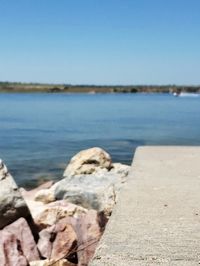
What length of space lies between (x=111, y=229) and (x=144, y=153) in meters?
4.92

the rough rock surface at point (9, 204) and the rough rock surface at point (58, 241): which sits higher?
the rough rock surface at point (9, 204)

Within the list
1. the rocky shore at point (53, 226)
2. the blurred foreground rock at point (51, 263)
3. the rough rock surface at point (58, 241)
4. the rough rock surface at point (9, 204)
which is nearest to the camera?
the blurred foreground rock at point (51, 263)

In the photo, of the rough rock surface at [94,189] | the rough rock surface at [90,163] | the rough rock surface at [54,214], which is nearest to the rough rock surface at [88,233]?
the rough rock surface at [54,214]

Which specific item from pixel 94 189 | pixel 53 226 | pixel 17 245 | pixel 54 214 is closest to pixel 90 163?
pixel 94 189

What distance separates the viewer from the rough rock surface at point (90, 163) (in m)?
10.1

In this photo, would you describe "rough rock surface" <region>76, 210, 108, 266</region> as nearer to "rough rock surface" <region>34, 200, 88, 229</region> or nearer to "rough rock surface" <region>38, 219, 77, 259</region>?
"rough rock surface" <region>38, 219, 77, 259</region>

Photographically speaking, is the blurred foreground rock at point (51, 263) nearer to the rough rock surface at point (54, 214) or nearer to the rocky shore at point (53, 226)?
the rocky shore at point (53, 226)

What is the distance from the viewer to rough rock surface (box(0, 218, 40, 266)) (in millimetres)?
5027

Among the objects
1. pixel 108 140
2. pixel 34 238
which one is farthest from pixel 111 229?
pixel 108 140

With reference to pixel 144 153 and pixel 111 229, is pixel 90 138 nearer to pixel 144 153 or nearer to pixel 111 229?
pixel 144 153

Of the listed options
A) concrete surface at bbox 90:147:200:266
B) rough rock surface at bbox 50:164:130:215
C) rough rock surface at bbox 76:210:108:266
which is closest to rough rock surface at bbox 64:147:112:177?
rough rock surface at bbox 50:164:130:215

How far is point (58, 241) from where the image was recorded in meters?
5.51

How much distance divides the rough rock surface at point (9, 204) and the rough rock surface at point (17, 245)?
21 cm

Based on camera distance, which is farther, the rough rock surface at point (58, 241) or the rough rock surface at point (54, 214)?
the rough rock surface at point (54, 214)
